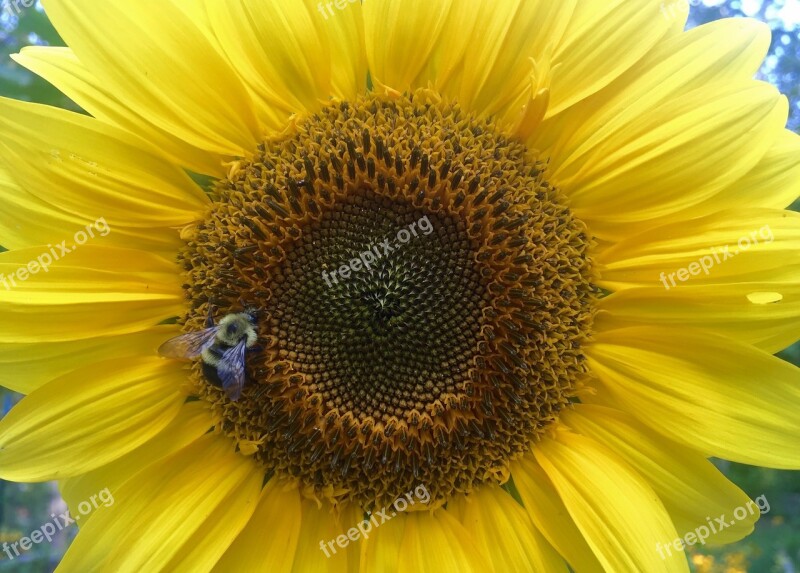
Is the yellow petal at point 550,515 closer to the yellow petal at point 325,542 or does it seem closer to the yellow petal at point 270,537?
the yellow petal at point 325,542

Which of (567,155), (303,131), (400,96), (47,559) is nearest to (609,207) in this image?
(567,155)

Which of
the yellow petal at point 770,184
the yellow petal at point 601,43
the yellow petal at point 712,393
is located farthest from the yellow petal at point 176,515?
the yellow petal at point 770,184

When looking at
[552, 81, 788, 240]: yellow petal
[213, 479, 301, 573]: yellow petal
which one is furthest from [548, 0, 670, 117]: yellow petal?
[213, 479, 301, 573]: yellow petal

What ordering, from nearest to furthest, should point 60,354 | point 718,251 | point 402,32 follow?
1. point 718,251
2. point 402,32
3. point 60,354

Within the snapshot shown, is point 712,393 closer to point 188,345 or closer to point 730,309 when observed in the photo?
point 730,309

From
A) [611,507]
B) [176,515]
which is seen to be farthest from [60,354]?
[611,507]

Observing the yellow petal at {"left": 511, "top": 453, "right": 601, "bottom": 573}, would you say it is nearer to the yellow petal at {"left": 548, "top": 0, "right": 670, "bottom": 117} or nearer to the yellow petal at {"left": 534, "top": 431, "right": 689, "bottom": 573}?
the yellow petal at {"left": 534, "top": 431, "right": 689, "bottom": 573}

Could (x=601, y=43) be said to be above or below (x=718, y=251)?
above
